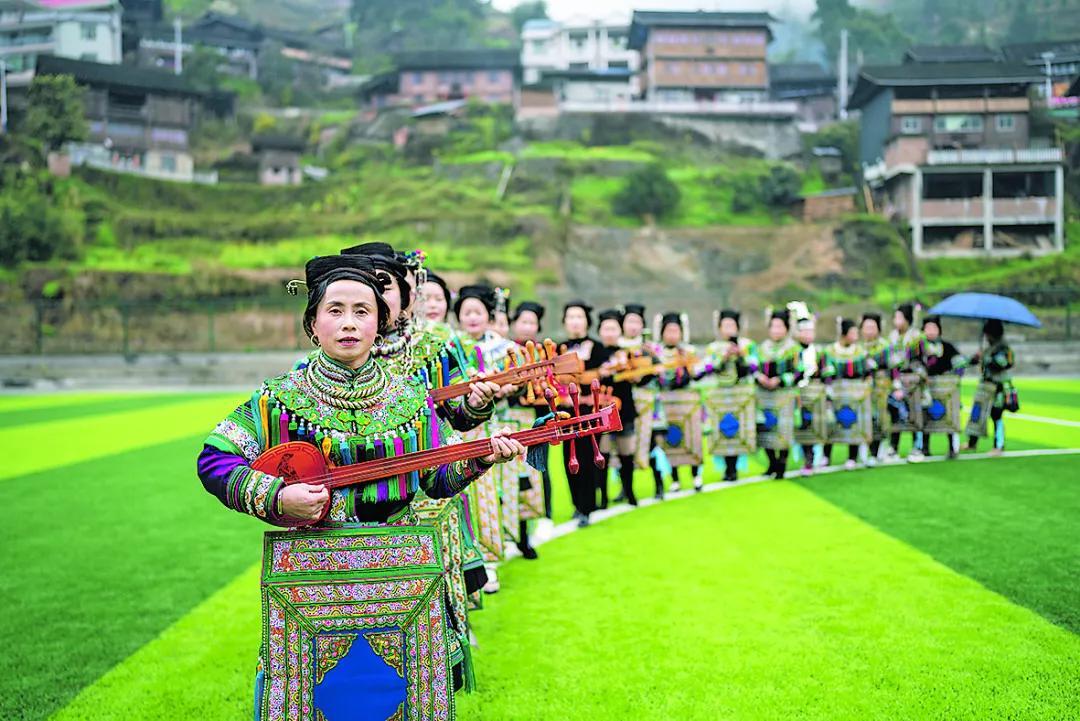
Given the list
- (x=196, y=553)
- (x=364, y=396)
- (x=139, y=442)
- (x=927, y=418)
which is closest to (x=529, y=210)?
(x=139, y=442)

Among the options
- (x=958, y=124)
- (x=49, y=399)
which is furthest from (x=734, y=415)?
(x=958, y=124)

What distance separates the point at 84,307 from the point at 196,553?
1310 inches

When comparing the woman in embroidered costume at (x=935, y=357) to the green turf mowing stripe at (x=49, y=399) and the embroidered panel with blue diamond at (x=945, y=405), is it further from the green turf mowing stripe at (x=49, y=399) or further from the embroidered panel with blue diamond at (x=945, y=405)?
the green turf mowing stripe at (x=49, y=399)

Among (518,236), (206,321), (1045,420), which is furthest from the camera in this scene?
(518,236)

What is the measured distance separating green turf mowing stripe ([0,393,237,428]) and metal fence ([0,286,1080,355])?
35.0ft

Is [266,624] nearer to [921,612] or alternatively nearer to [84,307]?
[921,612]

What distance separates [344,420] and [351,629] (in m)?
0.74

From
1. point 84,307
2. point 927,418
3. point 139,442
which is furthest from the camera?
point 84,307

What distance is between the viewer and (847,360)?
36.8ft

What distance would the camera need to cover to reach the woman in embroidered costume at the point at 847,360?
36.6 ft

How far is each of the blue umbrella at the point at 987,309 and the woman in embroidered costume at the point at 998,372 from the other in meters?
0.73

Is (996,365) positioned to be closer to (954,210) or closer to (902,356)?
(902,356)

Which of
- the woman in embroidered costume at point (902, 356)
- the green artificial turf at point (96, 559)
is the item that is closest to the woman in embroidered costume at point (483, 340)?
the green artificial turf at point (96, 559)

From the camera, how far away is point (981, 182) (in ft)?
155
